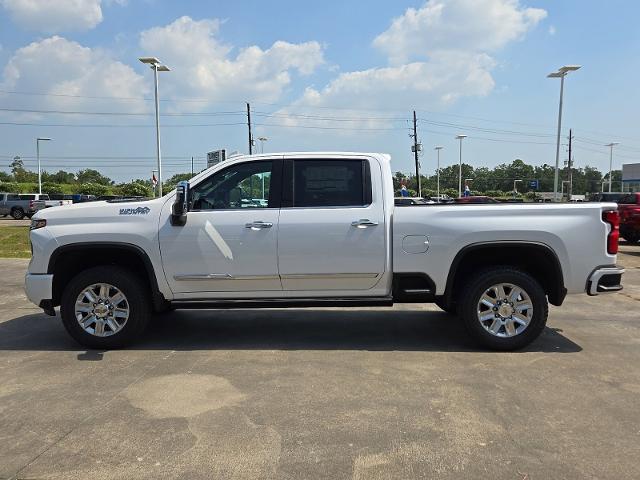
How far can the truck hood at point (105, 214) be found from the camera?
5.41m

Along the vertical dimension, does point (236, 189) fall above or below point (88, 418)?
above

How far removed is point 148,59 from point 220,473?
23.9m

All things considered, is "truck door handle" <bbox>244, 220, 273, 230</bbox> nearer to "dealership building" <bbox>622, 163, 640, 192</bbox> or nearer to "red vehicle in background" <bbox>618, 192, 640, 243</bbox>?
"red vehicle in background" <bbox>618, 192, 640, 243</bbox>

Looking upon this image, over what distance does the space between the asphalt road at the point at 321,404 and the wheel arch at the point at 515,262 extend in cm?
64

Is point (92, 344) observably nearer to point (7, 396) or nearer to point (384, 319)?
point (7, 396)

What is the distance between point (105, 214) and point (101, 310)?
3.21 ft

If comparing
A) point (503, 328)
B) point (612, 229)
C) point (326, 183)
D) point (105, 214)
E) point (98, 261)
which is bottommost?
point (503, 328)

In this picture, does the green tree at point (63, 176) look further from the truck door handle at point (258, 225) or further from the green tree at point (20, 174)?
the truck door handle at point (258, 225)

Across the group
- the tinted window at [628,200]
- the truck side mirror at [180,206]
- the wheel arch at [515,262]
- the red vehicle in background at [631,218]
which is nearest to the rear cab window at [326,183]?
the truck side mirror at [180,206]

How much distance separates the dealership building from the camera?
58875 mm

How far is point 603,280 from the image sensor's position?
17.4 feet

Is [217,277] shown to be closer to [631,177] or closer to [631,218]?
[631,218]

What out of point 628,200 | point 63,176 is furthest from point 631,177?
point 63,176

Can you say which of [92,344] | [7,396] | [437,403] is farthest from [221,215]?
[437,403]
